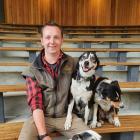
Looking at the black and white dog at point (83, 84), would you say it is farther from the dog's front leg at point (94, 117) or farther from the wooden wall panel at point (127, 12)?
the wooden wall panel at point (127, 12)

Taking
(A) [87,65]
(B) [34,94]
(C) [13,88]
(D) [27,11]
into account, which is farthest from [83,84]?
(D) [27,11]

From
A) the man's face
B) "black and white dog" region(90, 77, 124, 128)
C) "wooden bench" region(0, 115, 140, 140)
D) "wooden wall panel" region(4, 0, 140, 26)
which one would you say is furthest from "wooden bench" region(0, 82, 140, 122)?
"wooden wall panel" region(4, 0, 140, 26)

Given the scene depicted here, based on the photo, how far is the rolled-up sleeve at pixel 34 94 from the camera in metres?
1.78

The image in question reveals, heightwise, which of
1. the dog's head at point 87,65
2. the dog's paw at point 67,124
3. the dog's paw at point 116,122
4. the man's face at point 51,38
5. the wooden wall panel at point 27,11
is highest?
the wooden wall panel at point 27,11

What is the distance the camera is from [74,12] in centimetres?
1020

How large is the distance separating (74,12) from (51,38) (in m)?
8.73

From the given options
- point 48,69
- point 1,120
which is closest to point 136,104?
point 48,69

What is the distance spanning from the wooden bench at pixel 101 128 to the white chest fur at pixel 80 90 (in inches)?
11.6

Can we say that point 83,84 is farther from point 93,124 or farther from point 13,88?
point 13,88

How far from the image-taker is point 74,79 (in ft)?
6.27

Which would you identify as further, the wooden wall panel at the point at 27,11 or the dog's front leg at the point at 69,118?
the wooden wall panel at the point at 27,11

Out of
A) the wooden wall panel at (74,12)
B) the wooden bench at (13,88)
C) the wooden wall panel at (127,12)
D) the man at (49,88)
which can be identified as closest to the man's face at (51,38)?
the man at (49,88)

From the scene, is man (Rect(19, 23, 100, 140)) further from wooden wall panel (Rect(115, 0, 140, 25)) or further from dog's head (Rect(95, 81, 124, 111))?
wooden wall panel (Rect(115, 0, 140, 25))

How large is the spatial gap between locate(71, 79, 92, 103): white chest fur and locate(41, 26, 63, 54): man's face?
31 cm
